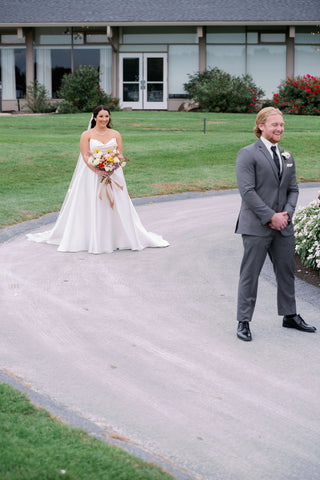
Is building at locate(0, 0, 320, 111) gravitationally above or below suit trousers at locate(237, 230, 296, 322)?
above

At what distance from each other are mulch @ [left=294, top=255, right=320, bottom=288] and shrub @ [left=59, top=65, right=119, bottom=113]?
25110 millimetres

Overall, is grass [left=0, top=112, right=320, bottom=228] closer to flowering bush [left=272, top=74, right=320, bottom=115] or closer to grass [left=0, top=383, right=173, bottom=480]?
flowering bush [left=272, top=74, right=320, bottom=115]

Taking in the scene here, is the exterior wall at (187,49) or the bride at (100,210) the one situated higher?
the exterior wall at (187,49)

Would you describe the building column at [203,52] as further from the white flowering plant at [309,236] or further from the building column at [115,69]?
the white flowering plant at [309,236]

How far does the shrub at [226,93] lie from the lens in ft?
109

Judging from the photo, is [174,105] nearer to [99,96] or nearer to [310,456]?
[99,96]

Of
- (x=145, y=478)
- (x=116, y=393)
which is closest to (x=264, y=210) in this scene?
(x=116, y=393)

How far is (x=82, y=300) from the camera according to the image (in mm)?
7840

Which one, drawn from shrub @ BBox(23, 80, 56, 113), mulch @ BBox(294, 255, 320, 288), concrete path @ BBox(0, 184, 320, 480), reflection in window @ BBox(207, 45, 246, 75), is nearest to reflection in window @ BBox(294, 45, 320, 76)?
reflection in window @ BBox(207, 45, 246, 75)

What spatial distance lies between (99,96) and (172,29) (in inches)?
226

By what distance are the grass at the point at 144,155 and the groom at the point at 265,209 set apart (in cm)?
664


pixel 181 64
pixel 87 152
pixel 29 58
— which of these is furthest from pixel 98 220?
pixel 29 58

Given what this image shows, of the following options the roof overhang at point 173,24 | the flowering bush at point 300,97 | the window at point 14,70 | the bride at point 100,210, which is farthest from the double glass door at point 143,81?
the bride at point 100,210

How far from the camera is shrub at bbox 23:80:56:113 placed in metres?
35.5
